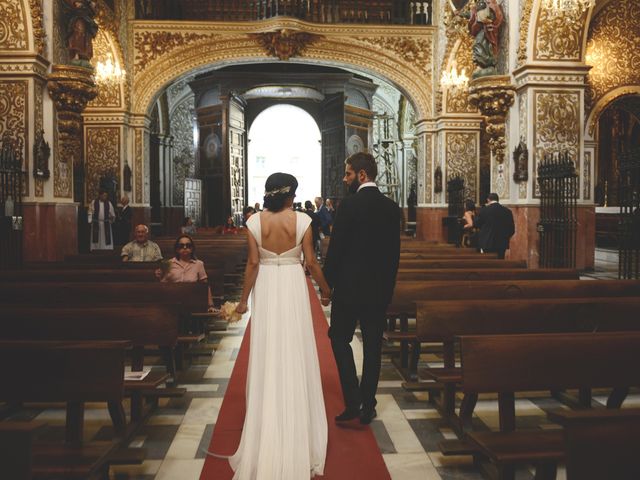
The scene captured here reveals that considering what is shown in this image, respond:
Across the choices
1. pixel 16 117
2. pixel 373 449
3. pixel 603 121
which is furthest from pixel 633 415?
pixel 603 121

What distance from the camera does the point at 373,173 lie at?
4.22 meters

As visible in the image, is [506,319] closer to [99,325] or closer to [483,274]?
[483,274]

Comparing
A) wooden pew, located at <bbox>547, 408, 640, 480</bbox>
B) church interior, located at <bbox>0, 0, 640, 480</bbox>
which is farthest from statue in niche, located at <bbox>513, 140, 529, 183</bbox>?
wooden pew, located at <bbox>547, 408, 640, 480</bbox>

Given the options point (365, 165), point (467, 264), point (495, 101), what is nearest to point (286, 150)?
point (495, 101)

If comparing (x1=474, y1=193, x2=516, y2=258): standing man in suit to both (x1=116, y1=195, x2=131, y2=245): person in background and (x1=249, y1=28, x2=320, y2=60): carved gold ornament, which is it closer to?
(x1=116, y1=195, x2=131, y2=245): person in background

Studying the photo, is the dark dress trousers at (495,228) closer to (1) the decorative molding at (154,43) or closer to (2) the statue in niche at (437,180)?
(2) the statue in niche at (437,180)

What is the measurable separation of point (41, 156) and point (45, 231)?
114 cm

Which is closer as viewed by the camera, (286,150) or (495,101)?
(495,101)

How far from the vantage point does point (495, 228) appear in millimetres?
9414

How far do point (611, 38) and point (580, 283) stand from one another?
11806 mm

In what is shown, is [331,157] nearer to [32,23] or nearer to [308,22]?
[308,22]

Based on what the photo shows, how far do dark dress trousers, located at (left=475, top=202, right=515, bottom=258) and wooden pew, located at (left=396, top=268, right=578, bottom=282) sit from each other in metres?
2.61

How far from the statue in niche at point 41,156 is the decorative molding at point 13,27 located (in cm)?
131

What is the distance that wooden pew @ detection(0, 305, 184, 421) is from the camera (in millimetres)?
4230
